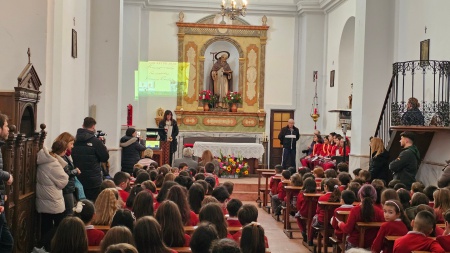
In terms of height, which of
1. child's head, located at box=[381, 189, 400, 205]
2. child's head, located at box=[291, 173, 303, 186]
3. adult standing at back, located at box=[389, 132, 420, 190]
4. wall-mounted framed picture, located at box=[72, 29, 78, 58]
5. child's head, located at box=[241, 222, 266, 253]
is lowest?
child's head, located at box=[291, 173, 303, 186]

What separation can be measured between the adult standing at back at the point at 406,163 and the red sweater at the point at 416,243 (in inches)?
205

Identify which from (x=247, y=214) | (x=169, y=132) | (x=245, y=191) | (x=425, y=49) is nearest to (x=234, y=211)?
(x=247, y=214)

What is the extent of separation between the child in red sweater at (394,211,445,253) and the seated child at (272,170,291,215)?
24.5 feet

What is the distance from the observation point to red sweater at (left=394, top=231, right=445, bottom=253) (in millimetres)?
6086

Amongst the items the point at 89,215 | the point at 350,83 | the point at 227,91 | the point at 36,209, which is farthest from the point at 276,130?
the point at 89,215

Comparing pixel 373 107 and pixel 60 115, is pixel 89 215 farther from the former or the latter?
pixel 373 107

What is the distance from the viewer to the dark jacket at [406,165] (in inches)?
444

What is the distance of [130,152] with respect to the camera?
1372 centimetres

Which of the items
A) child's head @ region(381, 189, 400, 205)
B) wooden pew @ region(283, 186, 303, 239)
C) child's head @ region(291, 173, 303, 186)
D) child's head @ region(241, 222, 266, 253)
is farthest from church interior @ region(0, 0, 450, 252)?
child's head @ region(241, 222, 266, 253)

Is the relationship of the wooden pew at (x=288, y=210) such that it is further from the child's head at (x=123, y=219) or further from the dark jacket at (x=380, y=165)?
the child's head at (x=123, y=219)

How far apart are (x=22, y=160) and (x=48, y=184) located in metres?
0.56

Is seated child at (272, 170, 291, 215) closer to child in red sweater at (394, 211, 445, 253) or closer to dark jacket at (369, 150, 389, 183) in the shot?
dark jacket at (369, 150, 389, 183)

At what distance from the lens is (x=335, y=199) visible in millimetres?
9812

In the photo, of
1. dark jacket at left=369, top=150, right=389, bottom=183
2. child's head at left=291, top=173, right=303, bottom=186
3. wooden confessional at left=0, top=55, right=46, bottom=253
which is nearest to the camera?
wooden confessional at left=0, top=55, right=46, bottom=253
